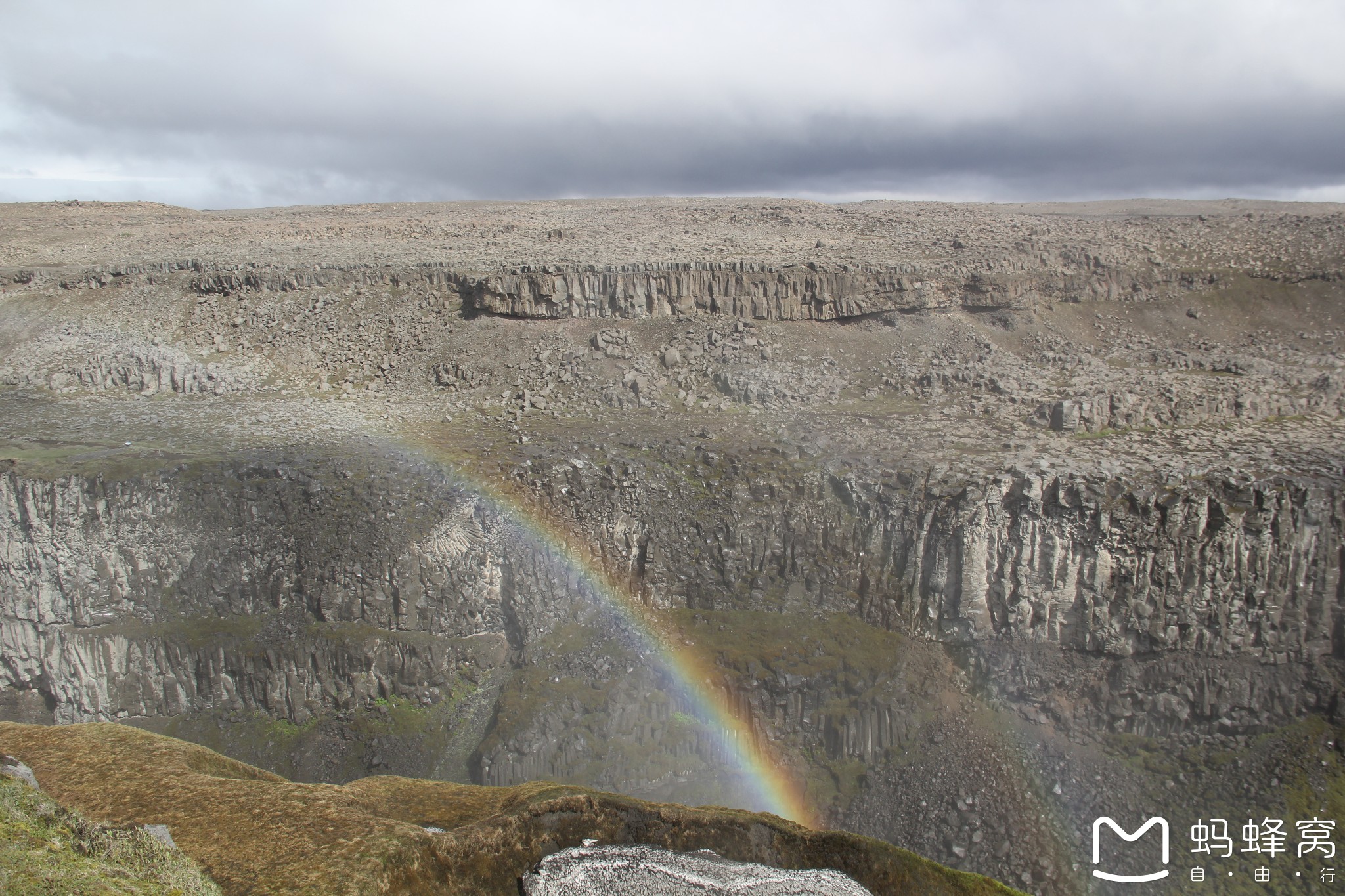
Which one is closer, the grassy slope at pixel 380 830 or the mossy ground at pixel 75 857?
the mossy ground at pixel 75 857

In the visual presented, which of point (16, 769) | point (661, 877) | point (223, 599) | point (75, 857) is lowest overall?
point (223, 599)

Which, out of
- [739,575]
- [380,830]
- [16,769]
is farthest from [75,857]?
[739,575]

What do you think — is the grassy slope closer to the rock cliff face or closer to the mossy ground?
the mossy ground

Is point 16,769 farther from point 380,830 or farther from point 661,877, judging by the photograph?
point 661,877

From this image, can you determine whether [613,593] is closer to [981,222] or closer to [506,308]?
[506,308]

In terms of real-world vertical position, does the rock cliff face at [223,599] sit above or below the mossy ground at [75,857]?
below

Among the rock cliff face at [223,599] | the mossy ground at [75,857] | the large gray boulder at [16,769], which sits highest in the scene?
the mossy ground at [75,857]

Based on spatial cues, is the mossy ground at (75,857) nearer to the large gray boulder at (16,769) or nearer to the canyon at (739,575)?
the large gray boulder at (16,769)

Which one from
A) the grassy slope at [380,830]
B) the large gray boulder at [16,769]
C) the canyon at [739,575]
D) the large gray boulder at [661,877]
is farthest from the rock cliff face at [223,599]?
the large gray boulder at [661,877]

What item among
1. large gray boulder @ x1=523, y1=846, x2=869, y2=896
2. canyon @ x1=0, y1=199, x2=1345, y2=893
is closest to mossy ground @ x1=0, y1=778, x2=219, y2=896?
large gray boulder @ x1=523, y1=846, x2=869, y2=896
